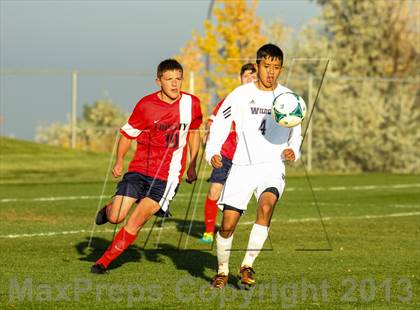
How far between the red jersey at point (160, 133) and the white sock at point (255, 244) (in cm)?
134

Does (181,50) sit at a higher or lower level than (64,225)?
higher

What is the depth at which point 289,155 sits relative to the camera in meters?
10.3

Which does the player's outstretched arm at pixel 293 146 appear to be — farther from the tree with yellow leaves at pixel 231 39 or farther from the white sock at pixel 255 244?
the tree with yellow leaves at pixel 231 39

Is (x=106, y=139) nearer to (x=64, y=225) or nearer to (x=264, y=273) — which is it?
(x=64, y=225)

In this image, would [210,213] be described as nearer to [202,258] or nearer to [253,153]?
[202,258]

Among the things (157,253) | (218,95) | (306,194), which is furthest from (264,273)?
(218,95)

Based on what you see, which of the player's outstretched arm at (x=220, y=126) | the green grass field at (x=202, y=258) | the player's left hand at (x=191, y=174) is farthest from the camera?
the player's left hand at (x=191, y=174)

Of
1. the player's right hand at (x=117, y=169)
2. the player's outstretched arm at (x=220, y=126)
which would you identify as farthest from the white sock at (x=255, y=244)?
the player's right hand at (x=117, y=169)

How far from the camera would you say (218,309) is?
910cm

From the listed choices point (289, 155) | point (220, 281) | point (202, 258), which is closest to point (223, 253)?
point (220, 281)

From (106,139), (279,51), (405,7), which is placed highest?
(405,7)

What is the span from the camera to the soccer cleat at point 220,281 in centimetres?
1031

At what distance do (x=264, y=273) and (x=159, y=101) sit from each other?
6.62ft

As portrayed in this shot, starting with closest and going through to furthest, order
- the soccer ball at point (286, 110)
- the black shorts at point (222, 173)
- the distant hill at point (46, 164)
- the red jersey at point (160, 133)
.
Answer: the soccer ball at point (286, 110) → the red jersey at point (160, 133) → the black shorts at point (222, 173) → the distant hill at point (46, 164)
